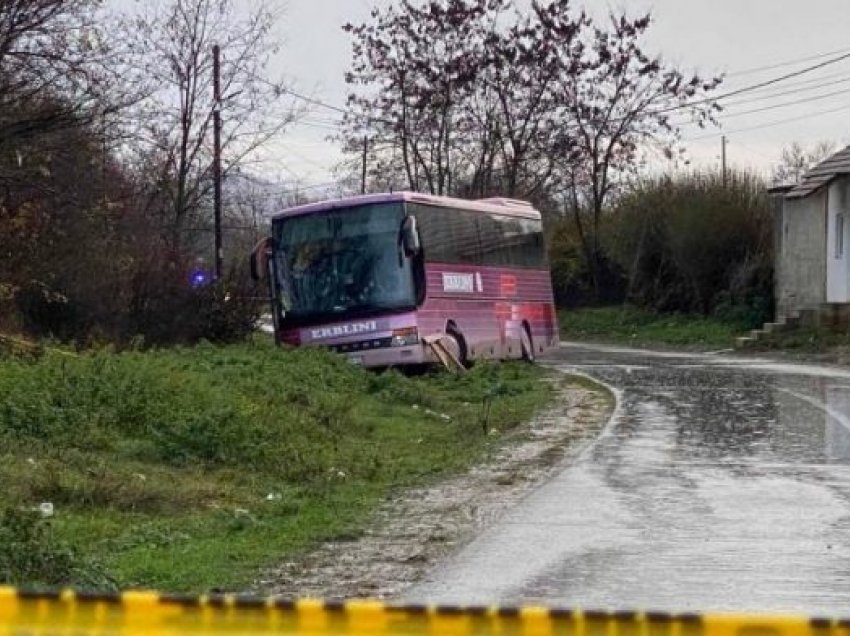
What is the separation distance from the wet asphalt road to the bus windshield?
7.40 meters

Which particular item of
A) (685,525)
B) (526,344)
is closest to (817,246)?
(526,344)

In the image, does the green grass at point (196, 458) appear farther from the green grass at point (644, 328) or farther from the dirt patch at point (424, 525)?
the green grass at point (644, 328)

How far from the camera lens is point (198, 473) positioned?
40.8ft

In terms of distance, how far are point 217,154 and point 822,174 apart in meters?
17.4

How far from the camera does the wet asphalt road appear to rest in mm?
7715

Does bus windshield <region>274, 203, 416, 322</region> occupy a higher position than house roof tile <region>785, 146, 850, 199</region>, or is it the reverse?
house roof tile <region>785, 146, 850, 199</region>

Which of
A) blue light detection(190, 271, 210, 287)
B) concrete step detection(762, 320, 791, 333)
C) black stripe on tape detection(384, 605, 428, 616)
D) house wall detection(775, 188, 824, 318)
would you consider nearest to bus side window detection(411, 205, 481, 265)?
blue light detection(190, 271, 210, 287)

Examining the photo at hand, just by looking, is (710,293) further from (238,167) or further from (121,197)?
(121,197)

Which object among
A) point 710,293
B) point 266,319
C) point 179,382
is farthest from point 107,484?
point 710,293

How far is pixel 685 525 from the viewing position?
1008 centimetres

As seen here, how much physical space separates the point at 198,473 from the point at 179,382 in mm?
3504

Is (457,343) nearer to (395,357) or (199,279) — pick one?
(395,357)

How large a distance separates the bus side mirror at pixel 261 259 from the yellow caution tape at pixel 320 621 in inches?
905

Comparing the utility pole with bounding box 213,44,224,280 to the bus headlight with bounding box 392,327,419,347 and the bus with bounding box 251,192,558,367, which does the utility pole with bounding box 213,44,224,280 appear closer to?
the bus with bounding box 251,192,558,367
